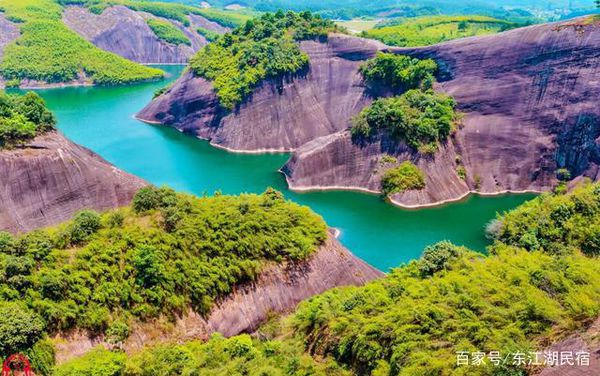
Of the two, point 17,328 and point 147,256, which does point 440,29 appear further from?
point 17,328

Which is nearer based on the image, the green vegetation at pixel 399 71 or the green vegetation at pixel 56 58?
the green vegetation at pixel 399 71

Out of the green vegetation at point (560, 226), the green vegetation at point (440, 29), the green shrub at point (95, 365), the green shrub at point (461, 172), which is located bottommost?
the green shrub at point (95, 365)

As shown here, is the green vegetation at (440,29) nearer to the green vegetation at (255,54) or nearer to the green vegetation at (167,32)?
the green vegetation at (255,54)

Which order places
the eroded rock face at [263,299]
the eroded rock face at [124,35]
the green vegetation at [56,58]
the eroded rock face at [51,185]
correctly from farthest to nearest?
the eroded rock face at [124,35], the green vegetation at [56,58], the eroded rock face at [51,185], the eroded rock face at [263,299]

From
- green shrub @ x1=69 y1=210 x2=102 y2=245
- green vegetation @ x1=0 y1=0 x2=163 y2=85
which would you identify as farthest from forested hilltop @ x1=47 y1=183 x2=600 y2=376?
green vegetation @ x1=0 y1=0 x2=163 y2=85

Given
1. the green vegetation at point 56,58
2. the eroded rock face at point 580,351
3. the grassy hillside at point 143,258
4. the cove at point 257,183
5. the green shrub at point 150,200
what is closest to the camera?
the eroded rock face at point 580,351

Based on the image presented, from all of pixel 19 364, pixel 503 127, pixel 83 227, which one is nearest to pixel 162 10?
pixel 503 127

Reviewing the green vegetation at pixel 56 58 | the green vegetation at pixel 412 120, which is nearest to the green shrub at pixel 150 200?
the green vegetation at pixel 412 120
